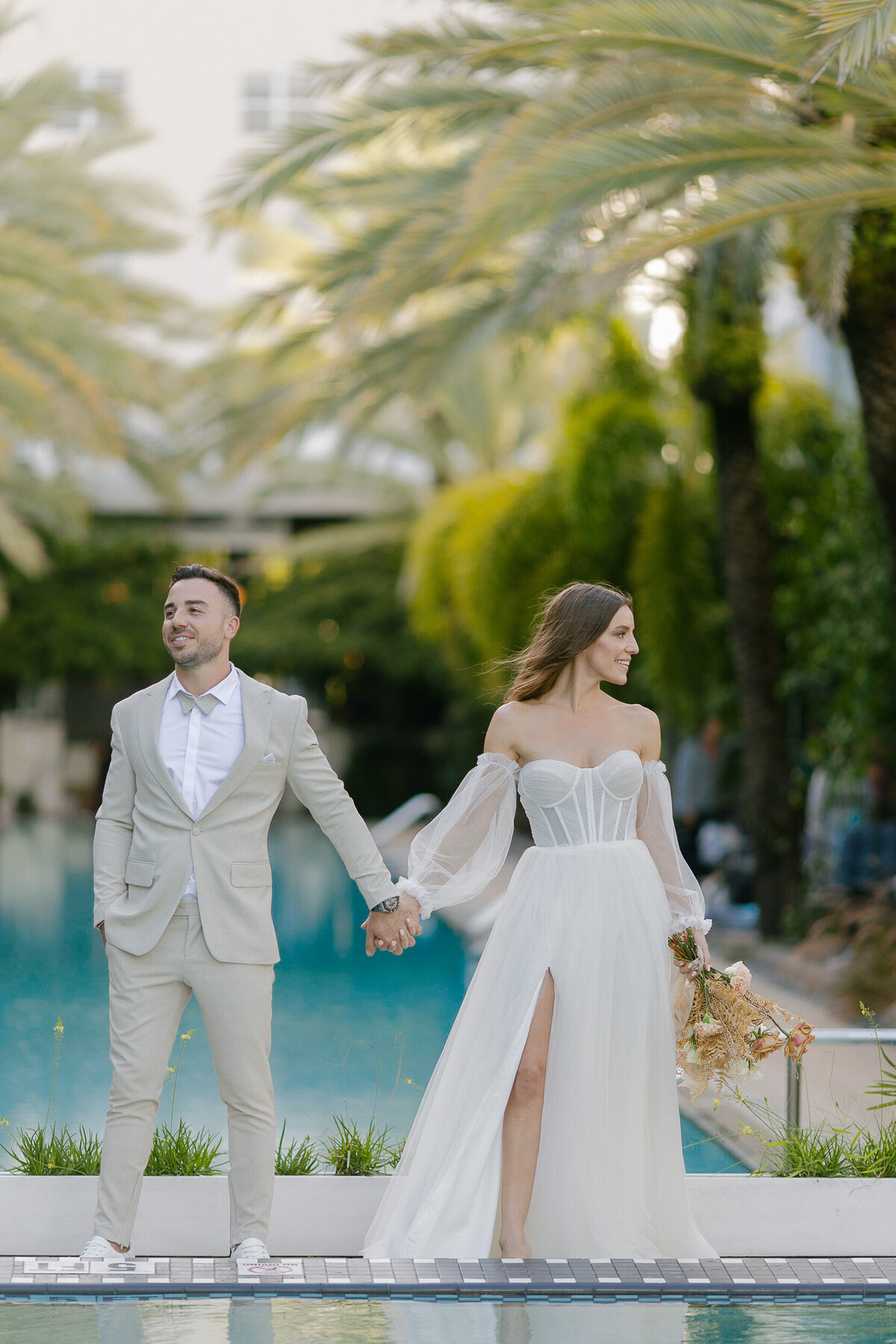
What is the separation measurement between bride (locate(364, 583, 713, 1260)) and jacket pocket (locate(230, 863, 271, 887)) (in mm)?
444

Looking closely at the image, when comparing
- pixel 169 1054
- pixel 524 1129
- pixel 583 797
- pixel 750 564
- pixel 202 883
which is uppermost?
pixel 750 564

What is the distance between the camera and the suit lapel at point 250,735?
4227mm

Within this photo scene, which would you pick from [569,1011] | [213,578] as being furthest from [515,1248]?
[213,578]

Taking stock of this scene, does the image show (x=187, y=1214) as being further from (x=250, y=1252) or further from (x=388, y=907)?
(x=388, y=907)

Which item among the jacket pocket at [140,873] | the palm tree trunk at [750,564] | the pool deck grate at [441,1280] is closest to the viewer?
the pool deck grate at [441,1280]

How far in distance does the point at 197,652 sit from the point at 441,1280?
171cm

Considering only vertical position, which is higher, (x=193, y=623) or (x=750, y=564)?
(x=750, y=564)

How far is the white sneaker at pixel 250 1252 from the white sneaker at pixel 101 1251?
0.29 m

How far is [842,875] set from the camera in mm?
10977

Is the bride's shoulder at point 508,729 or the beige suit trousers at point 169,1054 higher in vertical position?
the bride's shoulder at point 508,729

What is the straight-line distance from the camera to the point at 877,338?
9.24 metres

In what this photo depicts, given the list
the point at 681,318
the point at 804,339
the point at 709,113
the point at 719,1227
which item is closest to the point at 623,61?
the point at 709,113

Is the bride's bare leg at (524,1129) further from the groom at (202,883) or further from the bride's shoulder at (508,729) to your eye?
the bride's shoulder at (508,729)

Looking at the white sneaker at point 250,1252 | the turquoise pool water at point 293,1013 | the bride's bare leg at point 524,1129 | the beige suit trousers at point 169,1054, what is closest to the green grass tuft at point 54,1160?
the beige suit trousers at point 169,1054
